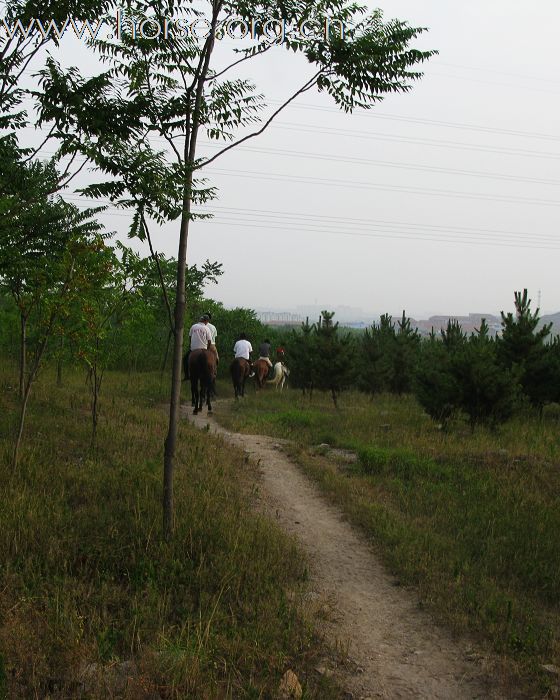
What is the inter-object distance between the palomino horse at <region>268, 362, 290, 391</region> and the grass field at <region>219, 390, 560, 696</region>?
8804 millimetres

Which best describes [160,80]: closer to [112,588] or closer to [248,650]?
[112,588]

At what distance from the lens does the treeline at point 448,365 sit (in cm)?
1355

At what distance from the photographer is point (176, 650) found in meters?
3.97

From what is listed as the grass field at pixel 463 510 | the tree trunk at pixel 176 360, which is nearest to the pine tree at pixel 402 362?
the grass field at pixel 463 510

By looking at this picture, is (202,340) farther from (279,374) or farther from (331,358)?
(279,374)

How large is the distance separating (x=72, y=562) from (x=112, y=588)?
57cm

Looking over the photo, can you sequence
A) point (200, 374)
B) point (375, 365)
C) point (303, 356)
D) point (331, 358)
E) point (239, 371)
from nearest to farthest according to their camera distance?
point (200, 374)
point (331, 358)
point (239, 371)
point (303, 356)
point (375, 365)

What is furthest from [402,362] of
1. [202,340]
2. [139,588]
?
[139,588]

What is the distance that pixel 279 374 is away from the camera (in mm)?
23922

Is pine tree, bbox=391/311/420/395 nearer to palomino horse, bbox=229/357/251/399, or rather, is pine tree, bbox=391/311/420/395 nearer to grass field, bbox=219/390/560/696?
palomino horse, bbox=229/357/251/399

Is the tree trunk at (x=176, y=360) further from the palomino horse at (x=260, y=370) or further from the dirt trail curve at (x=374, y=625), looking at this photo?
the palomino horse at (x=260, y=370)

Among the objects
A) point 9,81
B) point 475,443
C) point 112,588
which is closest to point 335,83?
point 9,81

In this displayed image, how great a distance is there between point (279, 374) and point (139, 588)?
19145 mm

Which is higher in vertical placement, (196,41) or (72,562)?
(196,41)
